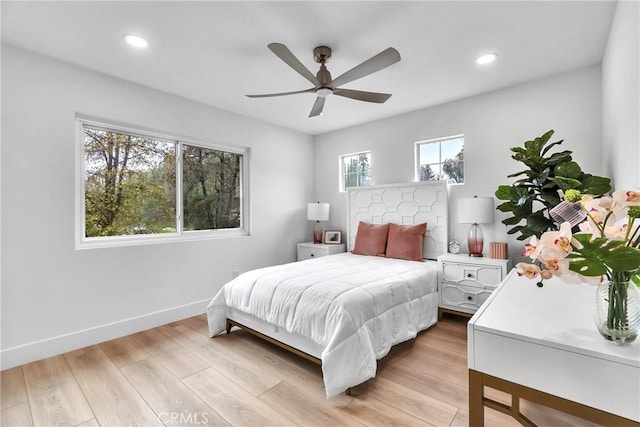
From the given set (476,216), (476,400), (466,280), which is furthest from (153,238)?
(476,216)

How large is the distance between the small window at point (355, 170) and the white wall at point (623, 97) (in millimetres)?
2633

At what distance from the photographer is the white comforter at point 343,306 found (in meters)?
1.92

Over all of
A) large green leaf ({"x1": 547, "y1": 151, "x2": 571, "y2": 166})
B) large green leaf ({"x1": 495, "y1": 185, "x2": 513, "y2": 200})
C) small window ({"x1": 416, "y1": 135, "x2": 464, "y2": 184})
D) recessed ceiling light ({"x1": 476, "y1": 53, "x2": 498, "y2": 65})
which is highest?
recessed ceiling light ({"x1": 476, "y1": 53, "x2": 498, "y2": 65})

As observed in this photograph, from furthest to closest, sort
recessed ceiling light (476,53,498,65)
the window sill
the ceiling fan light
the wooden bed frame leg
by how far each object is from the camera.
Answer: the window sill < recessed ceiling light (476,53,498,65) < the ceiling fan light < the wooden bed frame leg

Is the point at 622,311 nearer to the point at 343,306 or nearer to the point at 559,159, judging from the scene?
the point at 343,306

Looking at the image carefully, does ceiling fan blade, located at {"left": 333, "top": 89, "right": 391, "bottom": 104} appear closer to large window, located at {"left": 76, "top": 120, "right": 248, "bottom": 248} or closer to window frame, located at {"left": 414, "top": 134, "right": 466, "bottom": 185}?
window frame, located at {"left": 414, "top": 134, "right": 466, "bottom": 185}

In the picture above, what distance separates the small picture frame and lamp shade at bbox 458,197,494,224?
195 centimetres

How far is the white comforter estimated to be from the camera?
192 cm

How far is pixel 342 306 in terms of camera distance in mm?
1996

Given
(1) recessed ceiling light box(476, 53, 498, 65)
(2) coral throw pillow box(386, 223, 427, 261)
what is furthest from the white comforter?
(1) recessed ceiling light box(476, 53, 498, 65)

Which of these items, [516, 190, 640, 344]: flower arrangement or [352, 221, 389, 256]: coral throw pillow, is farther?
[352, 221, 389, 256]: coral throw pillow

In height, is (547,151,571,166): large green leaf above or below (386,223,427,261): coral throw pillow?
above

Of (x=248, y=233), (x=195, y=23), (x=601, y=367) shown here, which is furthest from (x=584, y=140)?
(x=248, y=233)

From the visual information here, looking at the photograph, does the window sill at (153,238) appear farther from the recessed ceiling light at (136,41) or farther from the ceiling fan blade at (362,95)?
the ceiling fan blade at (362,95)
